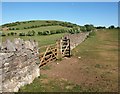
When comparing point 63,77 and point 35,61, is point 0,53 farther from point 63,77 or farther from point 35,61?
point 63,77

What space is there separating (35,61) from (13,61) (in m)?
3.48

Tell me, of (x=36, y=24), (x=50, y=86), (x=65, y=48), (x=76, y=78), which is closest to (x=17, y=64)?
(x=50, y=86)

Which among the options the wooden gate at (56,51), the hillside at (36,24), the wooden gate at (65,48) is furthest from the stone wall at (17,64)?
the hillside at (36,24)

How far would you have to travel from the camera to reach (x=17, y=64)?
12.8m

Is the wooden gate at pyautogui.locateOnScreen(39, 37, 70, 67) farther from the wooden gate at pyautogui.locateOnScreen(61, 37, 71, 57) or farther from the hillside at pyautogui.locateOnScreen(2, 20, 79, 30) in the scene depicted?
the hillside at pyautogui.locateOnScreen(2, 20, 79, 30)

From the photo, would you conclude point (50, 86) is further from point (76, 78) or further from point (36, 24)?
point (36, 24)

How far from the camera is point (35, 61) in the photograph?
15.8 metres

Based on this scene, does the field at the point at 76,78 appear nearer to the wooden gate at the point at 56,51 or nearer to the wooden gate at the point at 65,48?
the wooden gate at the point at 56,51

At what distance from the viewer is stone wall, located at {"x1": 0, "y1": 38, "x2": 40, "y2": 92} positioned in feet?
38.1

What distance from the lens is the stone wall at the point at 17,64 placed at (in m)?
11.6

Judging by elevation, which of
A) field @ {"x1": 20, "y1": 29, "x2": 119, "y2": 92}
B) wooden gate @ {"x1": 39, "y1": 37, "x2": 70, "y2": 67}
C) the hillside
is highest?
the hillside

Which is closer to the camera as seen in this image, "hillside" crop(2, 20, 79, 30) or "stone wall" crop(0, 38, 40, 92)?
"stone wall" crop(0, 38, 40, 92)

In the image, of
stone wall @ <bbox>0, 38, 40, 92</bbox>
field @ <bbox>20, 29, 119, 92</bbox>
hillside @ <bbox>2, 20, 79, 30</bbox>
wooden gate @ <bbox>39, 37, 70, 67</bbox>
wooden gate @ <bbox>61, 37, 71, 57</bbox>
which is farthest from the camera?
hillside @ <bbox>2, 20, 79, 30</bbox>

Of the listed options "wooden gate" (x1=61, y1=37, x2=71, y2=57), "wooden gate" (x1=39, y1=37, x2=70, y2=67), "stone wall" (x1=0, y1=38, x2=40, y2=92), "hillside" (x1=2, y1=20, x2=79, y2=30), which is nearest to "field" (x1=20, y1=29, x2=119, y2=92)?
"stone wall" (x1=0, y1=38, x2=40, y2=92)
